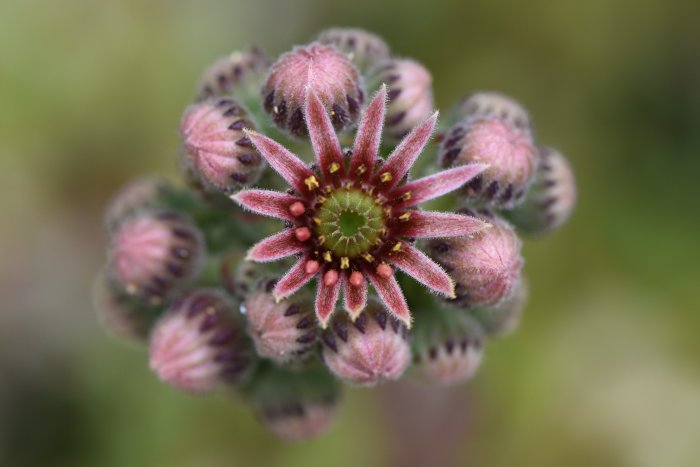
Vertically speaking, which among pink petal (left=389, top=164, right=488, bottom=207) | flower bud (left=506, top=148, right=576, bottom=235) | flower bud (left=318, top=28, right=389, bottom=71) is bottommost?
pink petal (left=389, top=164, right=488, bottom=207)

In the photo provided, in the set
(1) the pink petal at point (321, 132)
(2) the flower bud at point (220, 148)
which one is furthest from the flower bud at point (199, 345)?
(1) the pink petal at point (321, 132)

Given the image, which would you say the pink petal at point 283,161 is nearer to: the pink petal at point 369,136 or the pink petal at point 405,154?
the pink petal at point 369,136

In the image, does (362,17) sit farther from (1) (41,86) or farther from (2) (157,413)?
(2) (157,413)

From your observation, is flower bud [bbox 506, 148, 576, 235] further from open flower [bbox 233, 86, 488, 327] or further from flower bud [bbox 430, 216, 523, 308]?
open flower [bbox 233, 86, 488, 327]

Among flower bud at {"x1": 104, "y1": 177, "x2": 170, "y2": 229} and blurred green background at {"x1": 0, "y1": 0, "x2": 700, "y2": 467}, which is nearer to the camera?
flower bud at {"x1": 104, "y1": 177, "x2": 170, "y2": 229}

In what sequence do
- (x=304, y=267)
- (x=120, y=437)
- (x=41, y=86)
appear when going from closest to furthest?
(x=304, y=267) → (x=120, y=437) → (x=41, y=86)

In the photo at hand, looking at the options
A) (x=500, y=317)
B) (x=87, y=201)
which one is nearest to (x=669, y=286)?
(x=500, y=317)

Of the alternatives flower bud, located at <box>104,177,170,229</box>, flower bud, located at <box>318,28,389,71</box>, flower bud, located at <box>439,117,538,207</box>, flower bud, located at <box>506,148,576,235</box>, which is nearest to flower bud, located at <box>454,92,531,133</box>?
flower bud, located at <box>506,148,576,235</box>

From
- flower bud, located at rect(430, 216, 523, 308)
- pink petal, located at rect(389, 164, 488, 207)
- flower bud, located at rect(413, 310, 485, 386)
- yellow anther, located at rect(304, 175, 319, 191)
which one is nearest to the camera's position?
pink petal, located at rect(389, 164, 488, 207)

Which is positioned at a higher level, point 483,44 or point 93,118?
point 483,44
